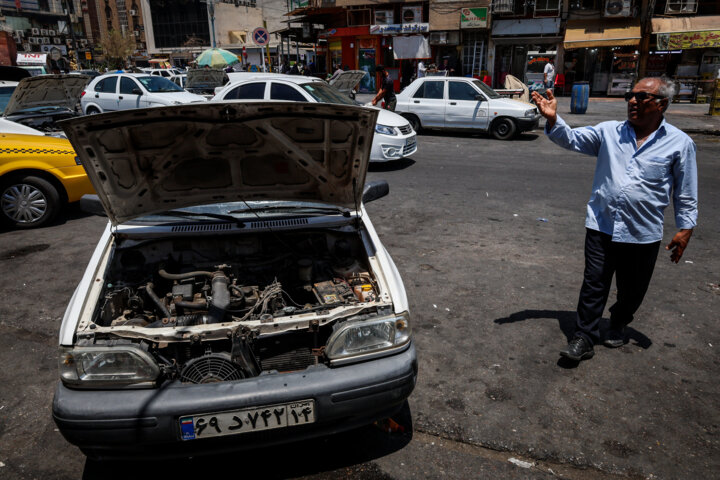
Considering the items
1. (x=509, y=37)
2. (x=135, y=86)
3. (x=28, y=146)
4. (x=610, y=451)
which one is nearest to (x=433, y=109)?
(x=135, y=86)

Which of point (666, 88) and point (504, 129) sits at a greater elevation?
point (666, 88)

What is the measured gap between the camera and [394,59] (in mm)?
29125

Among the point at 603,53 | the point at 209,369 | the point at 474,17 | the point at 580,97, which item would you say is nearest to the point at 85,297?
the point at 209,369

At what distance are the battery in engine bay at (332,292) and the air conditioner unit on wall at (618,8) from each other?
27594mm

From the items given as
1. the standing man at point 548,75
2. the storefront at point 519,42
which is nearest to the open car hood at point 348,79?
the standing man at point 548,75

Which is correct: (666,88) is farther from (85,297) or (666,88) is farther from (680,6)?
(680,6)

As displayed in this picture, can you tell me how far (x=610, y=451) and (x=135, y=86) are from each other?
49.0ft

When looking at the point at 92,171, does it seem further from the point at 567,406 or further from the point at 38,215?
the point at 38,215

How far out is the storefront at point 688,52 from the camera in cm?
2200

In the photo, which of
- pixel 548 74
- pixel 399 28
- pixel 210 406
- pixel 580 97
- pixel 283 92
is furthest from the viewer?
pixel 399 28

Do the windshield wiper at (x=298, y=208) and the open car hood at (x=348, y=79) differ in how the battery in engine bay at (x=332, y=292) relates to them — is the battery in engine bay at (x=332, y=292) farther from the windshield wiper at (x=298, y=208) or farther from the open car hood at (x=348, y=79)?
the open car hood at (x=348, y=79)

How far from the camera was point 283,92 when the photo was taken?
963 centimetres

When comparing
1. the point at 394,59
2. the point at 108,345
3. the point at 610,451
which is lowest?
the point at 610,451

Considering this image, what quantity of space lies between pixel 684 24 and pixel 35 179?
1132 inches
